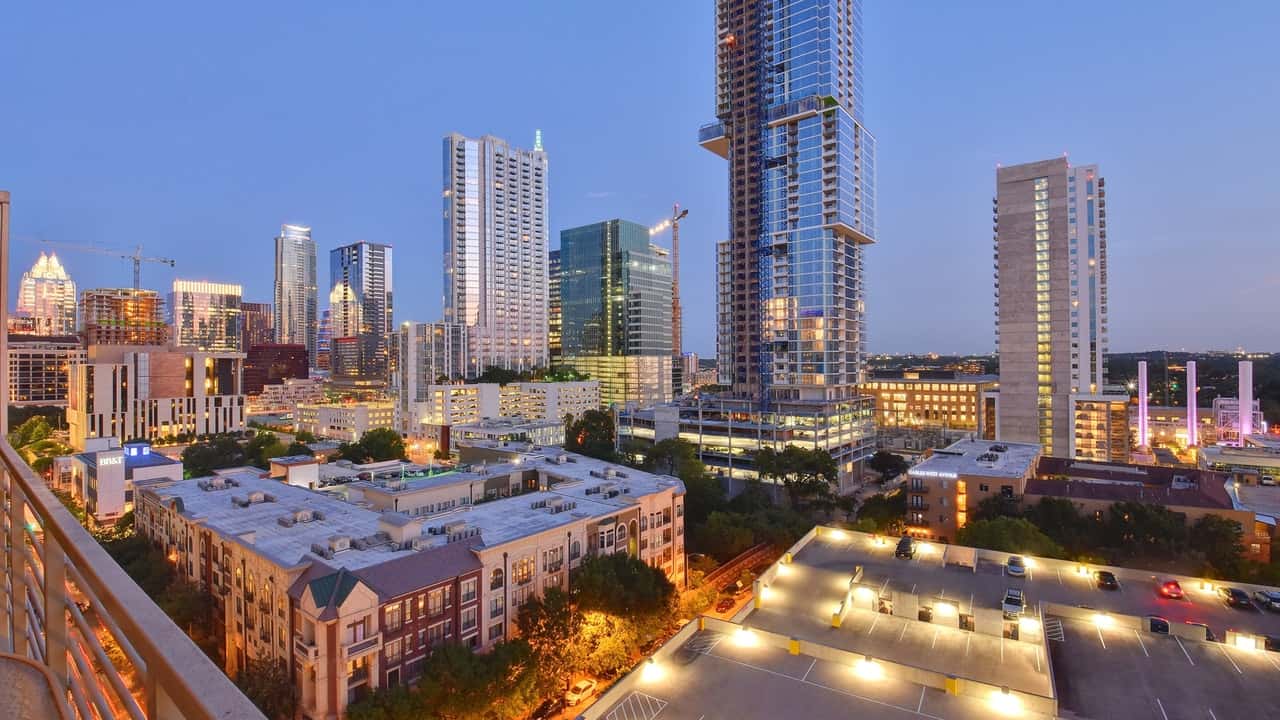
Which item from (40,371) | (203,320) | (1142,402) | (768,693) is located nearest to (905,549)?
(768,693)

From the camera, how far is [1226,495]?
3709cm

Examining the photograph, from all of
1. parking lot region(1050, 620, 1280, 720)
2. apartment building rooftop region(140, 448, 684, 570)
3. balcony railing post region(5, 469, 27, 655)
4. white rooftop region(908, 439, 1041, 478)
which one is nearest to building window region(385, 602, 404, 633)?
apartment building rooftop region(140, 448, 684, 570)

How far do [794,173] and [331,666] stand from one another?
5755 centimetres

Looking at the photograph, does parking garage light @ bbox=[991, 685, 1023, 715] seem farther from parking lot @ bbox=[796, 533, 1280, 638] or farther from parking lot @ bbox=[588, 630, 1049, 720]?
parking lot @ bbox=[796, 533, 1280, 638]

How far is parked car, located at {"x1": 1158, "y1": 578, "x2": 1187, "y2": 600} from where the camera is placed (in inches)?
916

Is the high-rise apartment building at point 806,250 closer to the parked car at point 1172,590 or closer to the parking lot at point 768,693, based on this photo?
the parked car at point 1172,590

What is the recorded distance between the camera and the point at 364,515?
2977 cm

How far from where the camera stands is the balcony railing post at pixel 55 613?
2.44 m

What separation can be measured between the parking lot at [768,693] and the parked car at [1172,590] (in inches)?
518

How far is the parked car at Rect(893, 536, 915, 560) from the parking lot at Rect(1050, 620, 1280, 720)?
21.6ft

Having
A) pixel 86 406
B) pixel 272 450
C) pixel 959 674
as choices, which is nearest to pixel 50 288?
pixel 86 406

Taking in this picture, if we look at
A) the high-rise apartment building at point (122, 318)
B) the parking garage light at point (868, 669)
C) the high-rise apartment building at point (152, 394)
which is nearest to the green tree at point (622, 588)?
the parking garage light at point (868, 669)

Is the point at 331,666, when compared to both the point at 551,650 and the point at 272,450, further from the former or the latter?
the point at 272,450

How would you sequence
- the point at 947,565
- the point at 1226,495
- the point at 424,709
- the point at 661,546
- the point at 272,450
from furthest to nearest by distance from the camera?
the point at 272,450, the point at 1226,495, the point at 661,546, the point at 947,565, the point at 424,709
